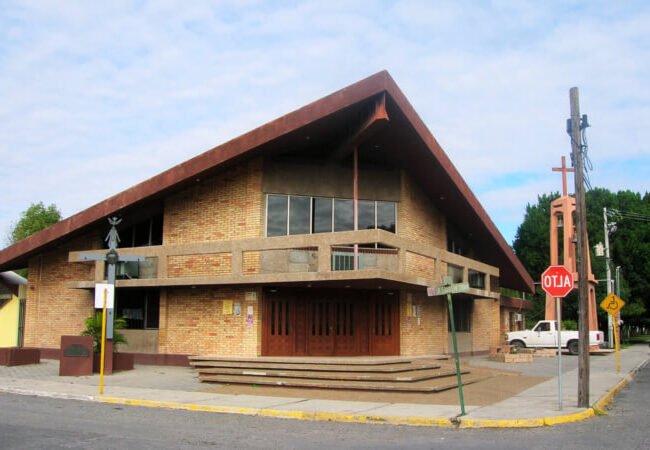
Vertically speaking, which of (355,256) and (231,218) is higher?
(231,218)

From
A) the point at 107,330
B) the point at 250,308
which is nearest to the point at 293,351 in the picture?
the point at 250,308

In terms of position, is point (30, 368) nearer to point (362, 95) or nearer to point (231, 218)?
point (231, 218)

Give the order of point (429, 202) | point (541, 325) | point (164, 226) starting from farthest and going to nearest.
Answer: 1. point (541, 325)
2. point (429, 202)
3. point (164, 226)

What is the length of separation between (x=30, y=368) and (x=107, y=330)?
394 centimetres

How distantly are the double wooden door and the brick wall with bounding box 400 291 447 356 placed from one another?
42cm

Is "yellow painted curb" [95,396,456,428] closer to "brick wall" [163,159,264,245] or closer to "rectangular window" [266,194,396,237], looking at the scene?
"brick wall" [163,159,264,245]

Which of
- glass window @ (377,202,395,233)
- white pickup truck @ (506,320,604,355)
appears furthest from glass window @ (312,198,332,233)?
white pickup truck @ (506,320,604,355)

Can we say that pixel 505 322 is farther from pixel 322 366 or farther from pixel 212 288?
pixel 322 366

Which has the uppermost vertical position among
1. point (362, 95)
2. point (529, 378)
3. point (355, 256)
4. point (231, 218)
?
point (362, 95)

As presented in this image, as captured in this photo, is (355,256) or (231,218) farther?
(231,218)

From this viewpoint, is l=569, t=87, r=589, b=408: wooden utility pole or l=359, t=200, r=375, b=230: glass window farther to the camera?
l=359, t=200, r=375, b=230: glass window

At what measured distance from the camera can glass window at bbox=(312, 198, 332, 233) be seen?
854 inches

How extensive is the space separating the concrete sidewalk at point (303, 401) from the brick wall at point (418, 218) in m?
7.31

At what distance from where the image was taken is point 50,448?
8.45 meters
